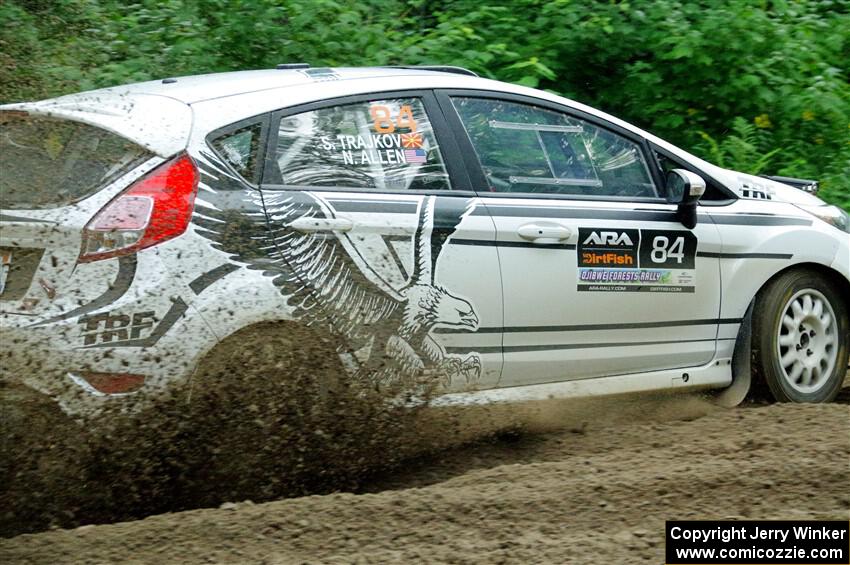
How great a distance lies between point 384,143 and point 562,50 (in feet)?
14.2

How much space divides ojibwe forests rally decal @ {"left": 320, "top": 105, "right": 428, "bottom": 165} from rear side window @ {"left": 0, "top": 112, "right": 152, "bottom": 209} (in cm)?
87

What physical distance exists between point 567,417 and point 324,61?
3755mm

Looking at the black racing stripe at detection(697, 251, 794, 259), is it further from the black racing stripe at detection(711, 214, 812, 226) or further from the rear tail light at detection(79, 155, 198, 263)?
the rear tail light at detection(79, 155, 198, 263)

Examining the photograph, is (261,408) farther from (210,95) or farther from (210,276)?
(210,95)

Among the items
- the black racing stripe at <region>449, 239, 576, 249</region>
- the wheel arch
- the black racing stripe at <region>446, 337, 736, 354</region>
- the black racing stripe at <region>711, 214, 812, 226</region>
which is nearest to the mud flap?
the wheel arch

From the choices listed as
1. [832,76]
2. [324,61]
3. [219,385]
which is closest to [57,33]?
[324,61]

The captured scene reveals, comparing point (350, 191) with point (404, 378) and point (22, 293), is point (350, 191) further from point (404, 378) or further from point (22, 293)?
point (22, 293)

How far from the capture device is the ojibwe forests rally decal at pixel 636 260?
5.14 metres

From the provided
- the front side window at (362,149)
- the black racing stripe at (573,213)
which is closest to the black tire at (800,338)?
the black racing stripe at (573,213)

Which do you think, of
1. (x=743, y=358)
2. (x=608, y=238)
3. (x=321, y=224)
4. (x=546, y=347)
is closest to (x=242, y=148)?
(x=321, y=224)

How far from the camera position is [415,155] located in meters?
4.92

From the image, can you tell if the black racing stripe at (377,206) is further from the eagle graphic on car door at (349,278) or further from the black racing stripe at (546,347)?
the black racing stripe at (546,347)

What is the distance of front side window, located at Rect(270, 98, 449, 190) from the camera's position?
462cm

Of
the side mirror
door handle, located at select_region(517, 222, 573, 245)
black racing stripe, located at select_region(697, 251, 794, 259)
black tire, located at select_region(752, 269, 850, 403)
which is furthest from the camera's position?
black tire, located at select_region(752, 269, 850, 403)
